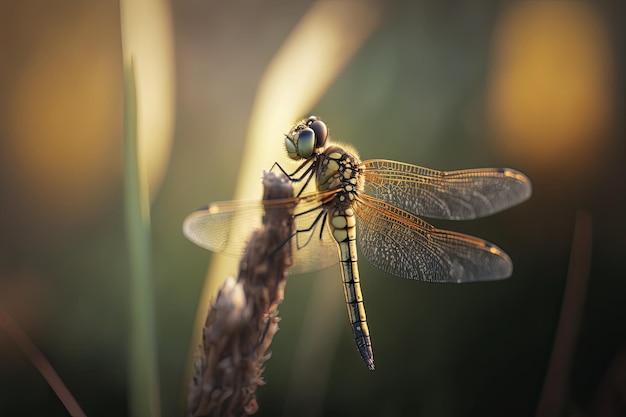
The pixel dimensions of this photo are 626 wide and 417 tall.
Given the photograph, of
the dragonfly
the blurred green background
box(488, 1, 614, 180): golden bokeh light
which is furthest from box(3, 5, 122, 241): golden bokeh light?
box(488, 1, 614, 180): golden bokeh light

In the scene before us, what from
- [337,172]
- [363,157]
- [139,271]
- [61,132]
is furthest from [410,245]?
[61,132]

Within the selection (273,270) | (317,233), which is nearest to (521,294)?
(317,233)

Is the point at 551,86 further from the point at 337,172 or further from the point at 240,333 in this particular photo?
the point at 240,333

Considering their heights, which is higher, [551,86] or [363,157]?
[551,86]

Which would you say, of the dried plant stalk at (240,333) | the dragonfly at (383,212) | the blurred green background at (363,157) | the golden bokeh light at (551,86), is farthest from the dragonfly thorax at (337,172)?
the golden bokeh light at (551,86)

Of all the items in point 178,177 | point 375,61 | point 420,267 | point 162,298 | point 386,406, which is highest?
point 375,61

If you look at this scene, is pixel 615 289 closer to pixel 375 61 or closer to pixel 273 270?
pixel 375 61

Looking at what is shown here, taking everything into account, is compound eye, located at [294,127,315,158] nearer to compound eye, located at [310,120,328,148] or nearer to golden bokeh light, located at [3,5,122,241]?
compound eye, located at [310,120,328,148]
